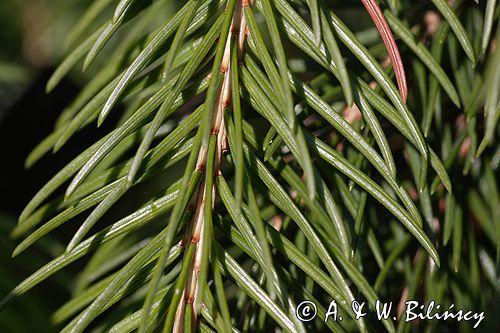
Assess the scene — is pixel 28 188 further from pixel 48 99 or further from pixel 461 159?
pixel 461 159

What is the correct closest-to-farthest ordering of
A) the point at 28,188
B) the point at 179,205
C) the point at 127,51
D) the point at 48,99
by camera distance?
the point at 179,205, the point at 127,51, the point at 28,188, the point at 48,99

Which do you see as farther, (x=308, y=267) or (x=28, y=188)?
(x=28, y=188)

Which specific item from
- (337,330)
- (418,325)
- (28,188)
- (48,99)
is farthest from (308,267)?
(48,99)

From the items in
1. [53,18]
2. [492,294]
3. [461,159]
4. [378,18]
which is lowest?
[492,294]

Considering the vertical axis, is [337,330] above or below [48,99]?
below

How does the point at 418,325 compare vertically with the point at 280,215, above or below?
below

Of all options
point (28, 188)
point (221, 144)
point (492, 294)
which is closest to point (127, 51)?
point (221, 144)

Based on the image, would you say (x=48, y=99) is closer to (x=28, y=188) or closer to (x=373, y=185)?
(x=28, y=188)

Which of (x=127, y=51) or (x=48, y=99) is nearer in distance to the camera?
(x=127, y=51)

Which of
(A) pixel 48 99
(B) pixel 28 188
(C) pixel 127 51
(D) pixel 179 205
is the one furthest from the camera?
(A) pixel 48 99
